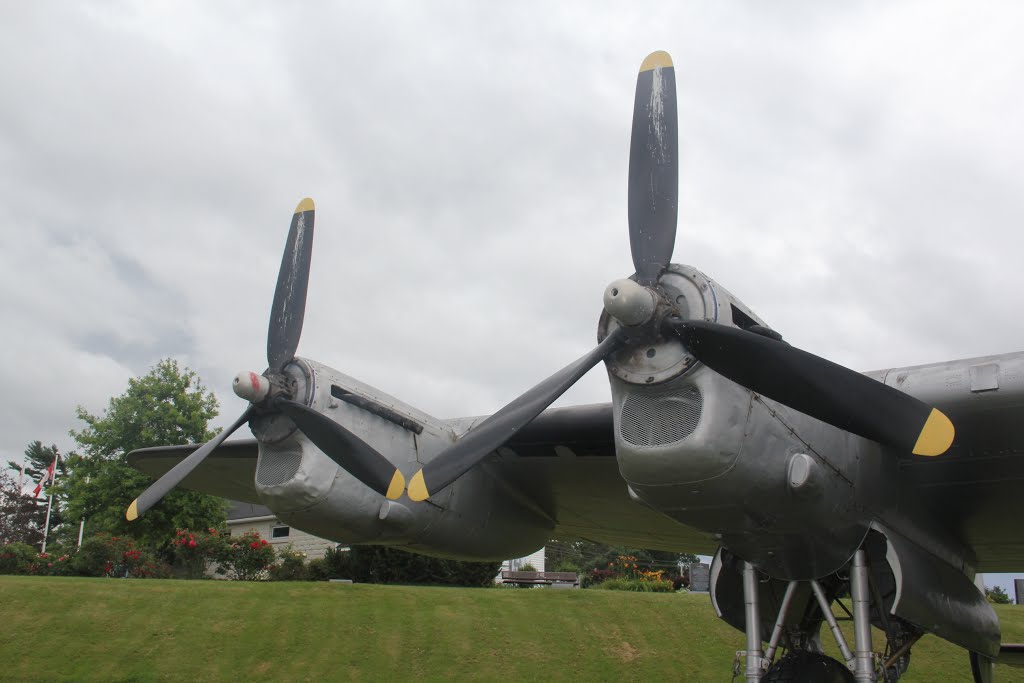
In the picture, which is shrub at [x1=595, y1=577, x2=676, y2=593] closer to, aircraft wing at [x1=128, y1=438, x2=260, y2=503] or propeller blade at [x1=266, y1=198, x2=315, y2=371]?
aircraft wing at [x1=128, y1=438, x2=260, y2=503]

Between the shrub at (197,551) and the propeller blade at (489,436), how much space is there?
21358mm

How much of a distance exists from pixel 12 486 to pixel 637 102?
6341 cm

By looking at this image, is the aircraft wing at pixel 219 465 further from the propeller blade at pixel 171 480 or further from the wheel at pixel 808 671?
the wheel at pixel 808 671

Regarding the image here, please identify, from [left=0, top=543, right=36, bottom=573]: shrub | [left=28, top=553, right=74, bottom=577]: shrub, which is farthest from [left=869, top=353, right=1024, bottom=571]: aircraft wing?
[left=0, top=543, right=36, bottom=573]: shrub

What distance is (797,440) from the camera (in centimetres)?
568

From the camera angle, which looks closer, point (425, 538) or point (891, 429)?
point (891, 429)

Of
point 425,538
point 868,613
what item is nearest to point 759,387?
point 868,613

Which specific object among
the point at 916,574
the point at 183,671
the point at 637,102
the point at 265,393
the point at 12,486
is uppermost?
the point at 12,486

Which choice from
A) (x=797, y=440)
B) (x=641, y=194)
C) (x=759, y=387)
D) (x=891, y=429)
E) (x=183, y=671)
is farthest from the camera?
(x=183, y=671)

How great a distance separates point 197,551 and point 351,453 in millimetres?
20602

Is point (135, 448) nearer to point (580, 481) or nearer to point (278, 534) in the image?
point (278, 534)

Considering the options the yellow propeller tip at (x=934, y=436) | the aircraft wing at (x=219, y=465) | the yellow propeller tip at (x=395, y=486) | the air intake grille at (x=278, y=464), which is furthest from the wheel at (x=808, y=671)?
the aircraft wing at (x=219, y=465)

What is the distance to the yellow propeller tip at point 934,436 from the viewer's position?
15.1 ft

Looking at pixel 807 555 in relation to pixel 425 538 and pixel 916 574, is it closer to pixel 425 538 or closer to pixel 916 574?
pixel 916 574
